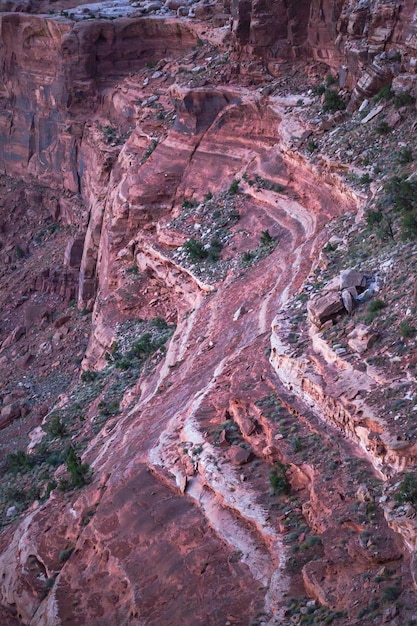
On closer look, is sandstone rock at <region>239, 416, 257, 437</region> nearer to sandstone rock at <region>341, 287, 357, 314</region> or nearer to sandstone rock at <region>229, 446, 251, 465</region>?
sandstone rock at <region>229, 446, 251, 465</region>

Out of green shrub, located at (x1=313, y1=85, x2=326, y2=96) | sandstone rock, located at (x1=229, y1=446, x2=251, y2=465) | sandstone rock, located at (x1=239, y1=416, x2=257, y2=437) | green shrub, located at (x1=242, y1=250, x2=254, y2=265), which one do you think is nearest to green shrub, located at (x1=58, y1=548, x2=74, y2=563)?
sandstone rock, located at (x1=229, y1=446, x2=251, y2=465)

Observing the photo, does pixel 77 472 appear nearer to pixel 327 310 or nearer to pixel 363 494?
pixel 327 310

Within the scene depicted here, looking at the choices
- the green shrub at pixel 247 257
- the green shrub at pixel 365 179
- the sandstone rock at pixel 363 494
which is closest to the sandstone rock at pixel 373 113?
the green shrub at pixel 365 179

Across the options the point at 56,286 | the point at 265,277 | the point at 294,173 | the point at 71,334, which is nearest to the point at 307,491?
the point at 265,277

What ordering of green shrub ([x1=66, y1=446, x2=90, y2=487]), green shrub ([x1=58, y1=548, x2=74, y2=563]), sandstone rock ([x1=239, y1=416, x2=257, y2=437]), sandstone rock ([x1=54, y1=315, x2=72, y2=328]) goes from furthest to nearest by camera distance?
sandstone rock ([x1=54, y1=315, x2=72, y2=328]), green shrub ([x1=66, y1=446, x2=90, y2=487]), green shrub ([x1=58, y1=548, x2=74, y2=563]), sandstone rock ([x1=239, y1=416, x2=257, y2=437])

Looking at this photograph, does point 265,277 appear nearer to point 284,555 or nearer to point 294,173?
point 294,173

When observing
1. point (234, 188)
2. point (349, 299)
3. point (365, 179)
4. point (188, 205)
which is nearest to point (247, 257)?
point (365, 179)

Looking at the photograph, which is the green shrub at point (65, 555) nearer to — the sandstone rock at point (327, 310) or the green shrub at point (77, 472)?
the green shrub at point (77, 472)
